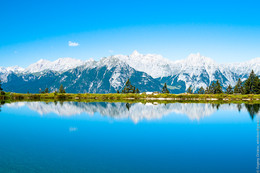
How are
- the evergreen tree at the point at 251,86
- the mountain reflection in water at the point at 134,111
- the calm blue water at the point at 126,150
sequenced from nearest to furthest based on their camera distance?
the calm blue water at the point at 126,150 → the mountain reflection in water at the point at 134,111 → the evergreen tree at the point at 251,86

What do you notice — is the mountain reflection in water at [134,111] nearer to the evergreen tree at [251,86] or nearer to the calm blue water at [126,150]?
the calm blue water at [126,150]

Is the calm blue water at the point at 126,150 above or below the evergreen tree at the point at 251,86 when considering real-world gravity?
below

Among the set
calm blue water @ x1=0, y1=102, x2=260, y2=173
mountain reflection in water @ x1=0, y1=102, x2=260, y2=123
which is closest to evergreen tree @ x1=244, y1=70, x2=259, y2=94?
mountain reflection in water @ x1=0, y1=102, x2=260, y2=123

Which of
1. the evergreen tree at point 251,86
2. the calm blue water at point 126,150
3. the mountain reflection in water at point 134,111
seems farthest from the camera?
the evergreen tree at point 251,86

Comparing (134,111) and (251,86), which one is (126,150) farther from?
(251,86)

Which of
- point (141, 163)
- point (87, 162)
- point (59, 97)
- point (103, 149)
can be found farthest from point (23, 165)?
point (59, 97)

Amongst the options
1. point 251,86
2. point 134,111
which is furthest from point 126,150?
point 251,86

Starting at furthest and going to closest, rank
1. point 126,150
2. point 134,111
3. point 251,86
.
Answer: point 251,86 < point 134,111 < point 126,150

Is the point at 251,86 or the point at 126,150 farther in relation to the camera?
the point at 251,86

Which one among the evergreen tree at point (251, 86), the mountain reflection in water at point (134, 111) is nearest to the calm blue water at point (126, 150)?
the mountain reflection in water at point (134, 111)

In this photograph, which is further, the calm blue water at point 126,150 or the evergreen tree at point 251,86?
the evergreen tree at point 251,86

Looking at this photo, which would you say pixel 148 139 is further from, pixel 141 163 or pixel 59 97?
pixel 59 97

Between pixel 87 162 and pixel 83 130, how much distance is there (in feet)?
50.5

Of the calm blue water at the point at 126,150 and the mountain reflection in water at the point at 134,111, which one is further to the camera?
the mountain reflection in water at the point at 134,111
